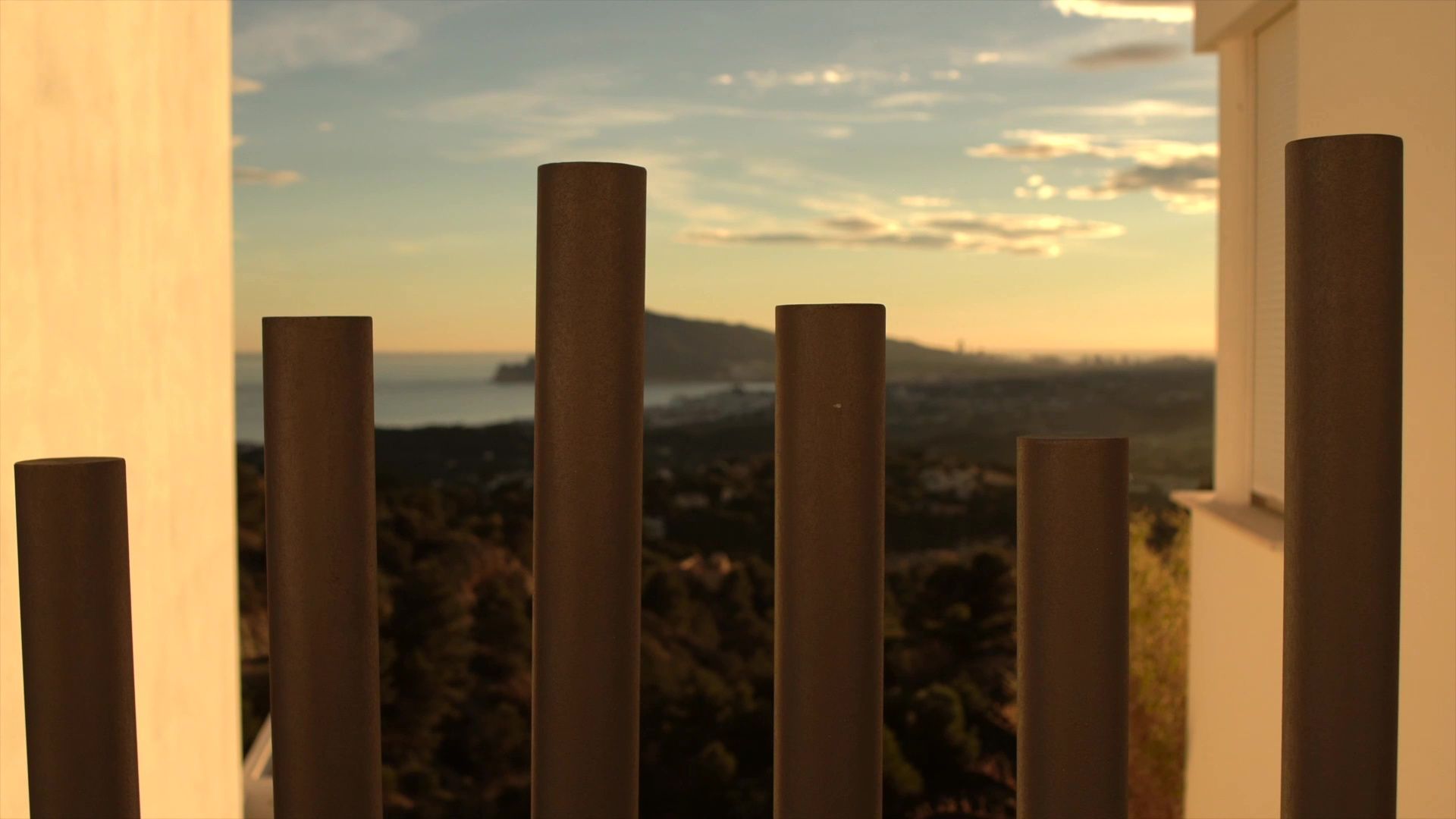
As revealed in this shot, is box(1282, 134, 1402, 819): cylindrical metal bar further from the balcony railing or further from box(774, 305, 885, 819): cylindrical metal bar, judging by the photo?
box(774, 305, 885, 819): cylindrical metal bar

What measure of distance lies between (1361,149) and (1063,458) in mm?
193

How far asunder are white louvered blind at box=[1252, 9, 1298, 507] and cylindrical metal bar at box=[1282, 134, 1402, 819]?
4.28 metres

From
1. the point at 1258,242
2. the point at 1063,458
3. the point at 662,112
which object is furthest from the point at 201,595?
the point at 662,112

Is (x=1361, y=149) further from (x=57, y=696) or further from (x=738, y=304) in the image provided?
(x=738, y=304)

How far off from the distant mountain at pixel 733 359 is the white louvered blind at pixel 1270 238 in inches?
303

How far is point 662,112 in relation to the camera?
1277 cm

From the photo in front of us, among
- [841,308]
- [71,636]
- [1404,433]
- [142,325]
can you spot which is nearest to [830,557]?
[841,308]

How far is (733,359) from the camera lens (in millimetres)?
12977

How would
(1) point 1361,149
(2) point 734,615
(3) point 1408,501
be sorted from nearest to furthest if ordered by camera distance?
(1) point 1361,149 → (3) point 1408,501 → (2) point 734,615

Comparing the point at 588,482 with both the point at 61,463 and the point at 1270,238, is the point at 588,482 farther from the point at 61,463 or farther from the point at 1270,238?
the point at 1270,238

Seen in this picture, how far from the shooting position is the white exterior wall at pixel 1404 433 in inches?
104

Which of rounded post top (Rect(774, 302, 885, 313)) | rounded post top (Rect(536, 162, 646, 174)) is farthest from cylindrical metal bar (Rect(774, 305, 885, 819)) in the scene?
rounded post top (Rect(536, 162, 646, 174))

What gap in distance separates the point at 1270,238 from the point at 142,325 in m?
4.18

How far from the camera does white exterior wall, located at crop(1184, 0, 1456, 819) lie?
104 inches
